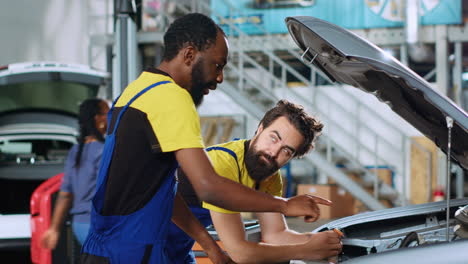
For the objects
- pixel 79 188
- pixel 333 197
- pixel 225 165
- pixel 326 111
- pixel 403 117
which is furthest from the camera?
pixel 326 111

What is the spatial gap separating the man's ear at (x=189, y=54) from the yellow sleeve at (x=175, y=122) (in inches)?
5.1

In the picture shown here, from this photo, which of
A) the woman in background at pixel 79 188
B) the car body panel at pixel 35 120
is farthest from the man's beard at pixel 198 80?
the car body panel at pixel 35 120

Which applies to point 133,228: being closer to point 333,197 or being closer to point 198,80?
point 198,80

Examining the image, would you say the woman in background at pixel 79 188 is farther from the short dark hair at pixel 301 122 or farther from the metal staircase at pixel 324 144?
the metal staircase at pixel 324 144

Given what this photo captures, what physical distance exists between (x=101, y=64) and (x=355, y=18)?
5.47 m

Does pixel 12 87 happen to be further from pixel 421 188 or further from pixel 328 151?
pixel 421 188

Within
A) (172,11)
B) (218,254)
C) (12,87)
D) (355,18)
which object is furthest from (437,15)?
(218,254)

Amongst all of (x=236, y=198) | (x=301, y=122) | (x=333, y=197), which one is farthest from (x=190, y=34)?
(x=333, y=197)

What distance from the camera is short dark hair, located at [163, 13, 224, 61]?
5.91 ft

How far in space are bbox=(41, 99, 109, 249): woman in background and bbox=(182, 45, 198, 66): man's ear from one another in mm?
2162

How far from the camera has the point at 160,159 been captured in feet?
5.82

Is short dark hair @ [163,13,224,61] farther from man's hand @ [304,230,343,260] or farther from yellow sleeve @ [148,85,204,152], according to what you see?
man's hand @ [304,230,343,260]

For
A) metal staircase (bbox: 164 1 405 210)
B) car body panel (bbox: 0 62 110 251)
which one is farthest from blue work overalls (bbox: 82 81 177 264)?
metal staircase (bbox: 164 1 405 210)

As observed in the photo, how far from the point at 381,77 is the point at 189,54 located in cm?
84
